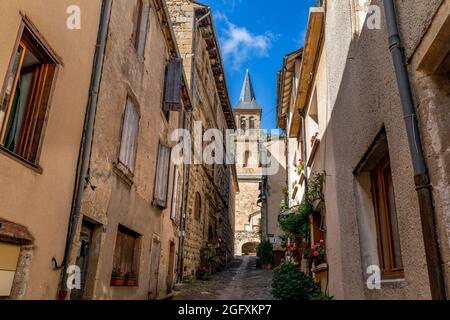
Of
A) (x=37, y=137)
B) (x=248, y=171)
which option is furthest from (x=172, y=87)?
(x=248, y=171)

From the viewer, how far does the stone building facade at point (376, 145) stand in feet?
8.33

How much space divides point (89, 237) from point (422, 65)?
15.8ft

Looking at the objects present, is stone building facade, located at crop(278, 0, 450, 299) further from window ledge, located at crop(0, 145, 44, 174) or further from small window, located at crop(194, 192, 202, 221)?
small window, located at crop(194, 192, 202, 221)

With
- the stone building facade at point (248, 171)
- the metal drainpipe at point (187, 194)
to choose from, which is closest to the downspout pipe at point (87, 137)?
the metal drainpipe at point (187, 194)

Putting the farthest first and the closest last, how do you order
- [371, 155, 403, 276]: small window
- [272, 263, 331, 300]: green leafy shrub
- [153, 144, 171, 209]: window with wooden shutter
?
[153, 144, 171, 209]: window with wooden shutter, [272, 263, 331, 300]: green leafy shrub, [371, 155, 403, 276]: small window

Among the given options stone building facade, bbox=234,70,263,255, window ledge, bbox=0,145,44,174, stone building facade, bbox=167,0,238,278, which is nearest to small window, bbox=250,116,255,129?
stone building facade, bbox=234,70,263,255

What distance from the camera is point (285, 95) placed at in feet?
38.8

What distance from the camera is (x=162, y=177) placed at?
8891 millimetres

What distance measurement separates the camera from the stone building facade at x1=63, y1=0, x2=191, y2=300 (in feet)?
18.1

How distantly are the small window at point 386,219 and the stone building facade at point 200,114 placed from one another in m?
7.78

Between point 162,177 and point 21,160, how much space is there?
536cm

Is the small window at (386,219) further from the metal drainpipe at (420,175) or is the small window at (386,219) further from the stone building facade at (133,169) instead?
the stone building facade at (133,169)

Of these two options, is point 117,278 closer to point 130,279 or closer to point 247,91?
point 130,279
